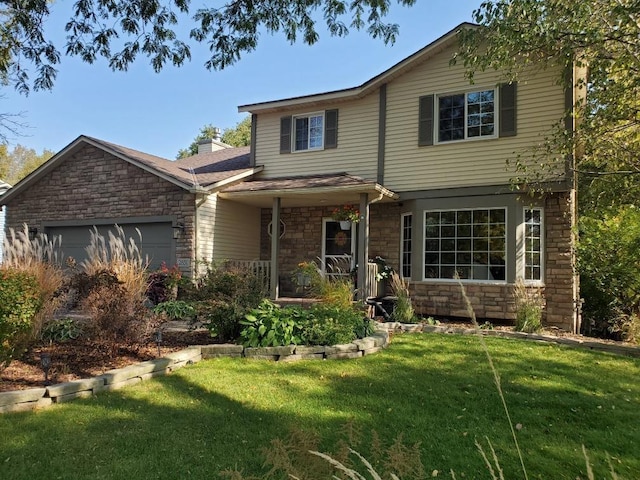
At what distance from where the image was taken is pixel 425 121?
1041 cm

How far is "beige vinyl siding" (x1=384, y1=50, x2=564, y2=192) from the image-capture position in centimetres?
936

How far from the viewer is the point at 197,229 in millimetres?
10773

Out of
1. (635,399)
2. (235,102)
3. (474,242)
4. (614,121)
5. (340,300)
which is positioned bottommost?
(635,399)

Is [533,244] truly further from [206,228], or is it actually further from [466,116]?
[206,228]

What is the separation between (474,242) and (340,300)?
383cm

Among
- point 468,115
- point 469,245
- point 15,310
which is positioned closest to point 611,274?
point 469,245

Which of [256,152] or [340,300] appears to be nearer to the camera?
[340,300]

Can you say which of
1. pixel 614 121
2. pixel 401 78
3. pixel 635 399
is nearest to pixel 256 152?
pixel 401 78

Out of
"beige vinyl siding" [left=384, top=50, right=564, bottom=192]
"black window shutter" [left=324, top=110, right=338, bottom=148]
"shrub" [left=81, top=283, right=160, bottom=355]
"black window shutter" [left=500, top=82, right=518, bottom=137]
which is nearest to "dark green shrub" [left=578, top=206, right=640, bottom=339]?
"beige vinyl siding" [left=384, top=50, right=564, bottom=192]

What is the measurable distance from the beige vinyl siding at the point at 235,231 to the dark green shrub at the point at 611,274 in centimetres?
785

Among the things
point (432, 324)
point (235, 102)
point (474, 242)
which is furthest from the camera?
point (235, 102)

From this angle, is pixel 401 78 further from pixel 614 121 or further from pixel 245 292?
pixel 245 292

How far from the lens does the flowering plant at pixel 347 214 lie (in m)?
10.6

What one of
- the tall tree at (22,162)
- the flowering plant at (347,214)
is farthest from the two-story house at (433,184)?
the tall tree at (22,162)
